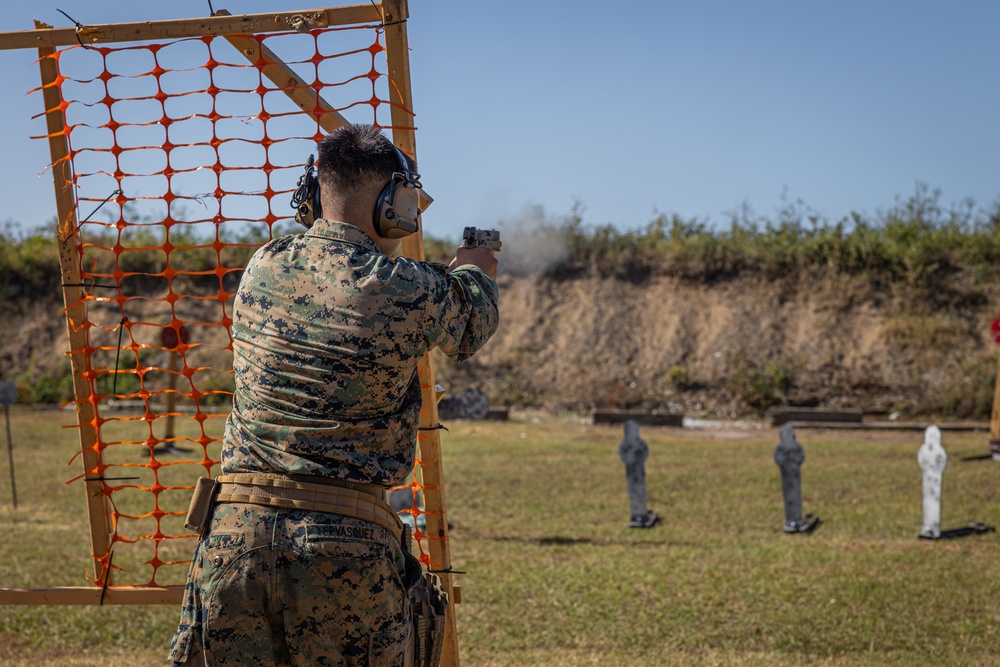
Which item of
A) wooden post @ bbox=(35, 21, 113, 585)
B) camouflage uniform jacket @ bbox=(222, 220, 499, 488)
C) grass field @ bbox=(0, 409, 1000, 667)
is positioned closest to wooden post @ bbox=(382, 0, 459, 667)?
camouflage uniform jacket @ bbox=(222, 220, 499, 488)

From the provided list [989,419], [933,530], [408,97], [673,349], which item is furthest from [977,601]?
[673,349]

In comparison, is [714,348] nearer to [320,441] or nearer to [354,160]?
[354,160]

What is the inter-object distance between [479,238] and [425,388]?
3.00 feet

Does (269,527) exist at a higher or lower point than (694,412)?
higher

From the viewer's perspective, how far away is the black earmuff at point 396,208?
10.2 feet

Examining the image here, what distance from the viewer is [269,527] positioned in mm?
2891

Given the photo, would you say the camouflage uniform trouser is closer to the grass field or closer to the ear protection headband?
the ear protection headband

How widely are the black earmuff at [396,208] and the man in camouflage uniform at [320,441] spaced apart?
8 centimetres

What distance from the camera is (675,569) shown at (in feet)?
26.1

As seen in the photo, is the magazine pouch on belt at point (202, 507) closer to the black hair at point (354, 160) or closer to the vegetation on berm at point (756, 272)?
the black hair at point (354, 160)

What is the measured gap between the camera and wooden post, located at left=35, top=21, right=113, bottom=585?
429cm

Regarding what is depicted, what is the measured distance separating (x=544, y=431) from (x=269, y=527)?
1613 centimetres

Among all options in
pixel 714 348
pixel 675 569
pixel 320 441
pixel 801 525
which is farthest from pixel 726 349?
pixel 320 441

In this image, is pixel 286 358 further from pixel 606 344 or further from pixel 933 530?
pixel 606 344
